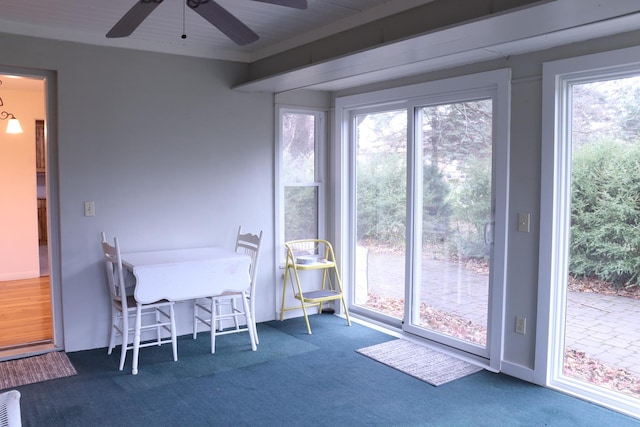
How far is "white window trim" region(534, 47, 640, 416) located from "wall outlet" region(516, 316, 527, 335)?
0.33 ft

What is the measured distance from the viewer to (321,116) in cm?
494

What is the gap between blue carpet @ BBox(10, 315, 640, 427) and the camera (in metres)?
2.85

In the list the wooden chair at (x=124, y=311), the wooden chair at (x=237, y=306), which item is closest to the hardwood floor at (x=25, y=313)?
the wooden chair at (x=124, y=311)

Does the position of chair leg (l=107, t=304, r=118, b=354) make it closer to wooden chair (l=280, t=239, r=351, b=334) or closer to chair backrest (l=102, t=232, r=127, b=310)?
chair backrest (l=102, t=232, r=127, b=310)

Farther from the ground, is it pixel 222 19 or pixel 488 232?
pixel 222 19

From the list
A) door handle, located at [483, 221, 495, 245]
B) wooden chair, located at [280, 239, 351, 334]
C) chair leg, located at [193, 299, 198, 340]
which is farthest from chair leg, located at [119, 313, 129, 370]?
door handle, located at [483, 221, 495, 245]

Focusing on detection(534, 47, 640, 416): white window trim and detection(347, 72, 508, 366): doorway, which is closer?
detection(534, 47, 640, 416): white window trim

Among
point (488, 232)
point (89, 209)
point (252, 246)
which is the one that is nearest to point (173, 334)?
point (252, 246)

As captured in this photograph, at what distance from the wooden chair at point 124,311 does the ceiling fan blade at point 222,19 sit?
1557mm

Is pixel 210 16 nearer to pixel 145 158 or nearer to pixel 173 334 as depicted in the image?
pixel 145 158

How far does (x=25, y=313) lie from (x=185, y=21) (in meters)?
2.99

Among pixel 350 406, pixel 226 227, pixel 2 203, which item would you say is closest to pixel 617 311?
pixel 350 406

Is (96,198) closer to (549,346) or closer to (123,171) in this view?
(123,171)

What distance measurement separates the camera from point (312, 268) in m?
4.48
